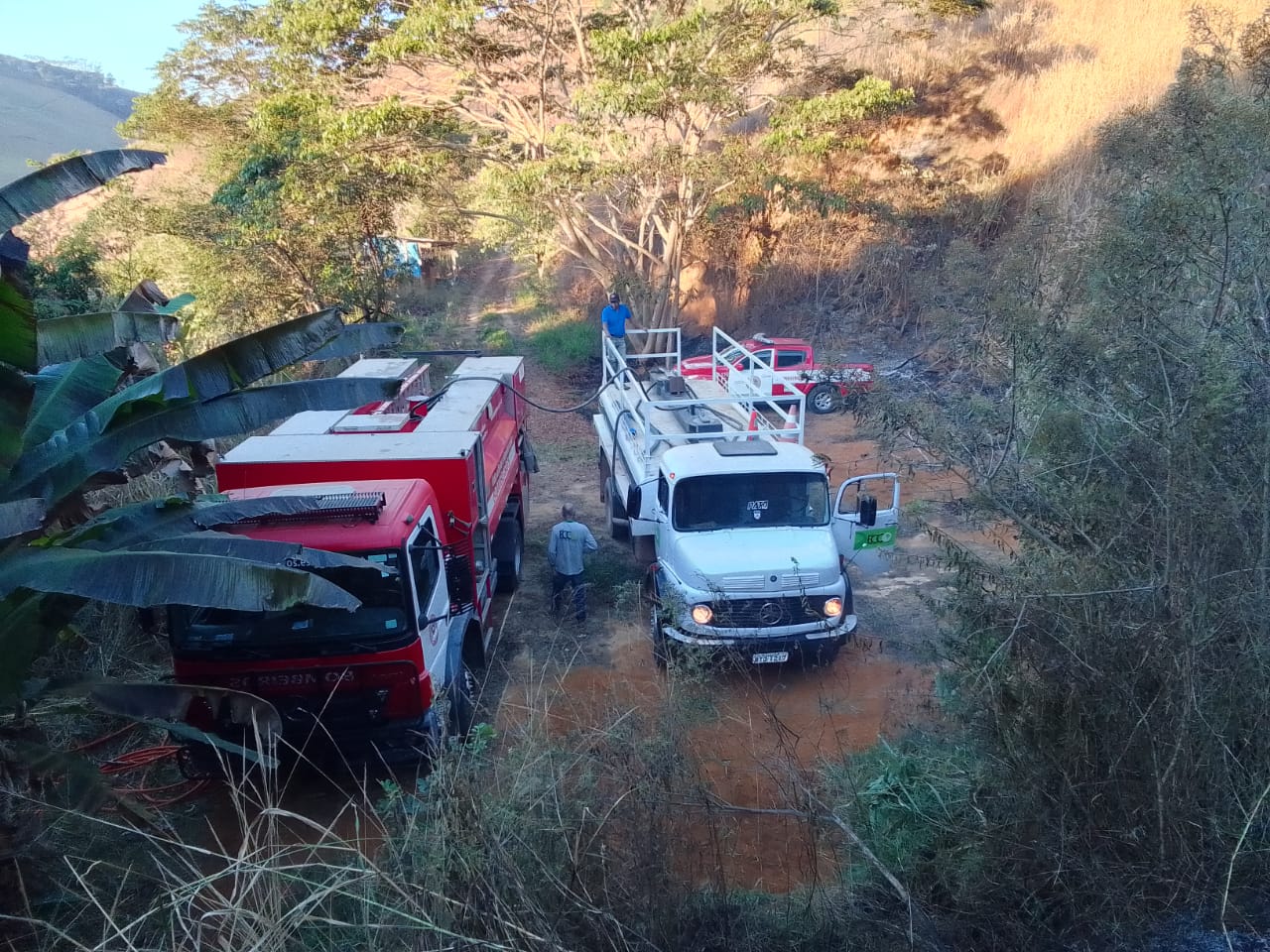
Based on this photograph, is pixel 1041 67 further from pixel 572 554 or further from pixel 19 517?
pixel 19 517

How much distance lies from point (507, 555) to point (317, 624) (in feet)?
14.0

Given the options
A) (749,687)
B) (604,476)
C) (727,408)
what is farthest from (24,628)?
(604,476)

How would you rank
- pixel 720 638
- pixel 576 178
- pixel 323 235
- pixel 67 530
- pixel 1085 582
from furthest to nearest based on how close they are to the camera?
pixel 323 235
pixel 576 178
pixel 720 638
pixel 67 530
pixel 1085 582

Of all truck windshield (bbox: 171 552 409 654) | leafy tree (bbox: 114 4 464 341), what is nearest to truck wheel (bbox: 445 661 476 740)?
truck windshield (bbox: 171 552 409 654)

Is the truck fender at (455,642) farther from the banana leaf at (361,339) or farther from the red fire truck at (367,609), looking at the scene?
the banana leaf at (361,339)

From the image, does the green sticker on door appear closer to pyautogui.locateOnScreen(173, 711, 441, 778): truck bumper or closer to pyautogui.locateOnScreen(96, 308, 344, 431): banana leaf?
pyautogui.locateOnScreen(173, 711, 441, 778): truck bumper

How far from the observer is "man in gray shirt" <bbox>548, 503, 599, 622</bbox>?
8.77 metres

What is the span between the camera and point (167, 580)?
3.42m

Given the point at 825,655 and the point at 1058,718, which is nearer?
the point at 1058,718

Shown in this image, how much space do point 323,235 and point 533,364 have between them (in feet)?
19.7

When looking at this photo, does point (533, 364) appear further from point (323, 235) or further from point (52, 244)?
point (52, 244)

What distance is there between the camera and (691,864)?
3822 mm

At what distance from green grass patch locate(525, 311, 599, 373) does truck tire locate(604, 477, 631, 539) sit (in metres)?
10.6

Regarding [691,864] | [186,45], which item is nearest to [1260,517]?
[691,864]
